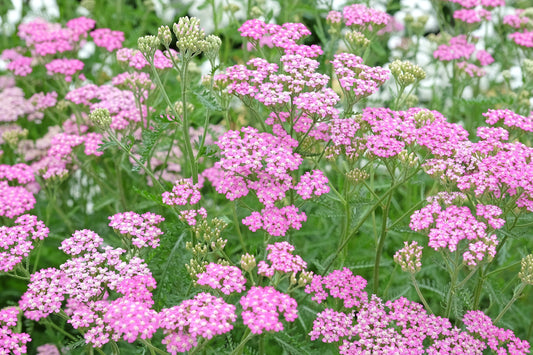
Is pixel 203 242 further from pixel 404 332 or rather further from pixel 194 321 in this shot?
pixel 404 332

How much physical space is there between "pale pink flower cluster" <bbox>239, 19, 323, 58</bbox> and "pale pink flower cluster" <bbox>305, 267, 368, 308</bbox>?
4.19 feet

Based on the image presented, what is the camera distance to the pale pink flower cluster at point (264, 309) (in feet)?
7.73

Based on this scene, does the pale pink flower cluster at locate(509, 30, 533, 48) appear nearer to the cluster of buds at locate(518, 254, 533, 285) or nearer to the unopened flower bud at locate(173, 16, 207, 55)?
the cluster of buds at locate(518, 254, 533, 285)

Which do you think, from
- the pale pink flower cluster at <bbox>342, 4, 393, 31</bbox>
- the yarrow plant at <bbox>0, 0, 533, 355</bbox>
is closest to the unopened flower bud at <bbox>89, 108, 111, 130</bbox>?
the yarrow plant at <bbox>0, 0, 533, 355</bbox>

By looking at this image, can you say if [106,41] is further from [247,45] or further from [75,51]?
[247,45]

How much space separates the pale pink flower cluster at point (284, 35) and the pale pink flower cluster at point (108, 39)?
151 centimetres

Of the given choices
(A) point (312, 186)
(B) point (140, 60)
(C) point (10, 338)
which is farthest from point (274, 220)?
(B) point (140, 60)

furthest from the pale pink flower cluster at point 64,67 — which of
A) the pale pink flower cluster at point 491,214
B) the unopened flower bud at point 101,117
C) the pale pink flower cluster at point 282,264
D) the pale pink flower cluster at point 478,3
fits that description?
the pale pink flower cluster at point 478,3

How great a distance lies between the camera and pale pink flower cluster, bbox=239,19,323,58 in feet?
11.0

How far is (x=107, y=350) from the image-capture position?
3674 mm

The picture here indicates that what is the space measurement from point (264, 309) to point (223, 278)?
1.00 ft

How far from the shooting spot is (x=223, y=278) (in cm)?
263

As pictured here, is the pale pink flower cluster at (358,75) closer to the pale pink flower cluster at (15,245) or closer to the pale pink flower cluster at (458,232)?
the pale pink flower cluster at (458,232)

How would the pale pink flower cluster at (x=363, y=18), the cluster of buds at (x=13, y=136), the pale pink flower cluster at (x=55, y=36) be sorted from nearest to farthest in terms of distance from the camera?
the pale pink flower cluster at (x=363, y=18) → the cluster of buds at (x=13, y=136) → the pale pink flower cluster at (x=55, y=36)
